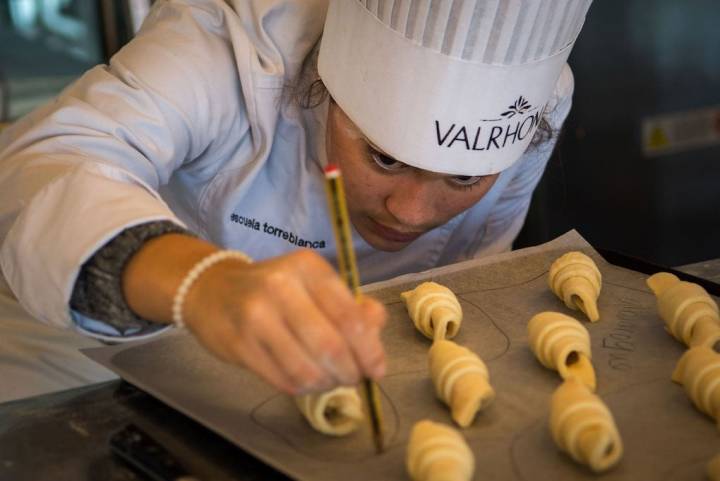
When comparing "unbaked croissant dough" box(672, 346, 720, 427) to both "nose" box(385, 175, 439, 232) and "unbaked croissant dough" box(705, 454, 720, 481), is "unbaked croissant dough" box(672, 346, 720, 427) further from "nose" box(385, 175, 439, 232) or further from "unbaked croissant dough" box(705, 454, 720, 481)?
"nose" box(385, 175, 439, 232)

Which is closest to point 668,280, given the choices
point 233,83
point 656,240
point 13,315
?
point 233,83

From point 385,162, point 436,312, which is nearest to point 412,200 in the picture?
point 385,162

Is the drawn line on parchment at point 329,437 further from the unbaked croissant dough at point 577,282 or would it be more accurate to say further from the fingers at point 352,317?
the unbaked croissant dough at point 577,282

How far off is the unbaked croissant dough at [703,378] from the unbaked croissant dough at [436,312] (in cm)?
34

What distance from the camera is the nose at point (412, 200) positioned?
1550mm

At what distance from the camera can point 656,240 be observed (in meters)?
3.40

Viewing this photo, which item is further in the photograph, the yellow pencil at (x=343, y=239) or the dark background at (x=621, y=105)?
the dark background at (x=621, y=105)

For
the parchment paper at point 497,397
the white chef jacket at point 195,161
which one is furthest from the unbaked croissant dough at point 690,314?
the white chef jacket at point 195,161

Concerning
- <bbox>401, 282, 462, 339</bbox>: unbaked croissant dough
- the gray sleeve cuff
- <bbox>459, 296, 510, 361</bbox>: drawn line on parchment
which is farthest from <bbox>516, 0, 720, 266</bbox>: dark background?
the gray sleeve cuff

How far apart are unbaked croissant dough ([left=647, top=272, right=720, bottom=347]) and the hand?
65 cm

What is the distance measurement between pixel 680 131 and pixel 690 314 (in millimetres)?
1990

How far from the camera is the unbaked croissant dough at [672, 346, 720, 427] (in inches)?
49.8

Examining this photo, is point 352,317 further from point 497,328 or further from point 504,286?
point 504,286

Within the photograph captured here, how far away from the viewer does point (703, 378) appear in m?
1.29
